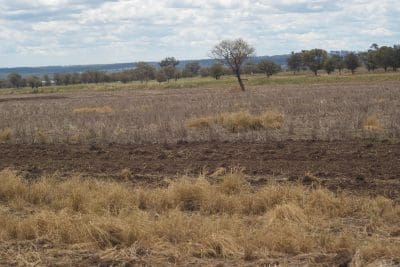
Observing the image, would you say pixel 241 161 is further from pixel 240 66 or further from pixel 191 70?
pixel 191 70

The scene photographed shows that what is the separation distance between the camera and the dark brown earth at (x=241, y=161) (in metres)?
11.1

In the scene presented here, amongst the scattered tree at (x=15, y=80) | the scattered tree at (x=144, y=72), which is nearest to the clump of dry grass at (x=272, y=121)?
the scattered tree at (x=144, y=72)

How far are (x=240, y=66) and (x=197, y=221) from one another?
55297mm

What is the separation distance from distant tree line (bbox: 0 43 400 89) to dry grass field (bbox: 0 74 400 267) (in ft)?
146

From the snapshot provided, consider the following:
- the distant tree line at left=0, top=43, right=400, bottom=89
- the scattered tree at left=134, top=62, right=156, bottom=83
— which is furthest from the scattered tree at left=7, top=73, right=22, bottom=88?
the scattered tree at left=134, top=62, right=156, bottom=83

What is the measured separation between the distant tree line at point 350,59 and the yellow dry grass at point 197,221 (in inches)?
3829

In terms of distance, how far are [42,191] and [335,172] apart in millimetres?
5981

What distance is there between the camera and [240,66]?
62500 millimetres

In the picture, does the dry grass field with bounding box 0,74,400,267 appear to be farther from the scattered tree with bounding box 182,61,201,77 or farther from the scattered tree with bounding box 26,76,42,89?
the scattered tree with bounding box 182,61,201,77

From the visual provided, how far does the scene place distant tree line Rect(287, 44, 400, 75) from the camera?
330ft

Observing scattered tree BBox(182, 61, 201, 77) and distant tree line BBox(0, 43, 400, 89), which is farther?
scattered tree BBox(182, 61, 201, 77)

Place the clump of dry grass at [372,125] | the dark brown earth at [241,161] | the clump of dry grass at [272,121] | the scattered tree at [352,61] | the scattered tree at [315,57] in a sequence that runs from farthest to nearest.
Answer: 1. the scattered tree at [315,57]
2. the scattered tree at [352,61]
3. the clump of dry grass at [272,121]
4. the clump of dry grass at [372,125]
5. the dark brown earth at [241,161]

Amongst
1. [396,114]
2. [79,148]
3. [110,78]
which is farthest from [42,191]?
[110,78]

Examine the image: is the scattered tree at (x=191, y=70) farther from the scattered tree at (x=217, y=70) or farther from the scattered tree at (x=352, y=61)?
the scattered tree at (x=352, y=61)
